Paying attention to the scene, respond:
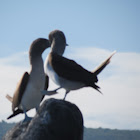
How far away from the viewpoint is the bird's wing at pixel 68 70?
1163 cm

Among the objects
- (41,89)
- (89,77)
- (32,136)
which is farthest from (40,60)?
(32,136)

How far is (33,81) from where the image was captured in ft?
40.6

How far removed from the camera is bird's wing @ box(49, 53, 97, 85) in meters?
11.6

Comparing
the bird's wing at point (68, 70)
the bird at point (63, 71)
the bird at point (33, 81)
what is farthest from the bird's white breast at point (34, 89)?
the bird's wing at point (68, 70)

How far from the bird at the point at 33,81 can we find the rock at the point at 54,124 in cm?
91

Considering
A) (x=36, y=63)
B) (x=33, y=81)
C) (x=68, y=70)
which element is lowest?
(x=33, y=81)

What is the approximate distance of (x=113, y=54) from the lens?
12602 millimetres

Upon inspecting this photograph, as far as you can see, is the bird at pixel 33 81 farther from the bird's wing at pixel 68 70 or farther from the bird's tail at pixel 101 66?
the bird's tail at pixel 101 66

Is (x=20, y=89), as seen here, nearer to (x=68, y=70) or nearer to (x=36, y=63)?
(x=36, y=63)

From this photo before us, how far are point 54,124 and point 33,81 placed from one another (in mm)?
1854

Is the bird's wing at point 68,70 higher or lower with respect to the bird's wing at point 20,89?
higher

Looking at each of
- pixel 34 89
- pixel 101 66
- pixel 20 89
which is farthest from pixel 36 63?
pixel 101 66

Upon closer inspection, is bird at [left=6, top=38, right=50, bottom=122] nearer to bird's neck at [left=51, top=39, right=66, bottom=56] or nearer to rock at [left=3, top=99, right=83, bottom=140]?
bird's neck at [left=51, top=39, right=66, bottom=56]

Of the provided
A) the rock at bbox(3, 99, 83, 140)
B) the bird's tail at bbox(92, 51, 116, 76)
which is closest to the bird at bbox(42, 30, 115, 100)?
the bird's tail at bbox(92, 51, 116, 76)
